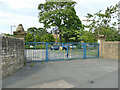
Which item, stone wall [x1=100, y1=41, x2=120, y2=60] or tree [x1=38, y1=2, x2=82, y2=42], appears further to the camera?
tree [x1=38, y1=2, x2=82, y2=42]

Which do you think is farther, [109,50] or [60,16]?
[60,16]

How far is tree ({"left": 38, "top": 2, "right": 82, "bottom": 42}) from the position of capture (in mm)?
19219

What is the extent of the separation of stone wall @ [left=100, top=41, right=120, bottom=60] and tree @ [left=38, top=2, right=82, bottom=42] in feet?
32.0

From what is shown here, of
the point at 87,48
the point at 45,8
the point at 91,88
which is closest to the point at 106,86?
the point at 91,88

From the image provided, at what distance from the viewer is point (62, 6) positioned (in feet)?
67.9

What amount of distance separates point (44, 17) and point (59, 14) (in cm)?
344

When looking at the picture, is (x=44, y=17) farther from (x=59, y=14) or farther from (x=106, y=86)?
(x=106, y=86)

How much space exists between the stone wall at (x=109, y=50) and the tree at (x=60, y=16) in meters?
9.74

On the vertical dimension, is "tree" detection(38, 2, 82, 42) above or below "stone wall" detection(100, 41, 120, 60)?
above

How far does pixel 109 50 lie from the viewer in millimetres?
10297

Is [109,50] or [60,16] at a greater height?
[60,16]

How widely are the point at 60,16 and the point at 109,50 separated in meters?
13.5

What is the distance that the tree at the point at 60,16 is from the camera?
1922 cm

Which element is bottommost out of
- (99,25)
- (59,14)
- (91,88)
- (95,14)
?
(91,88)
